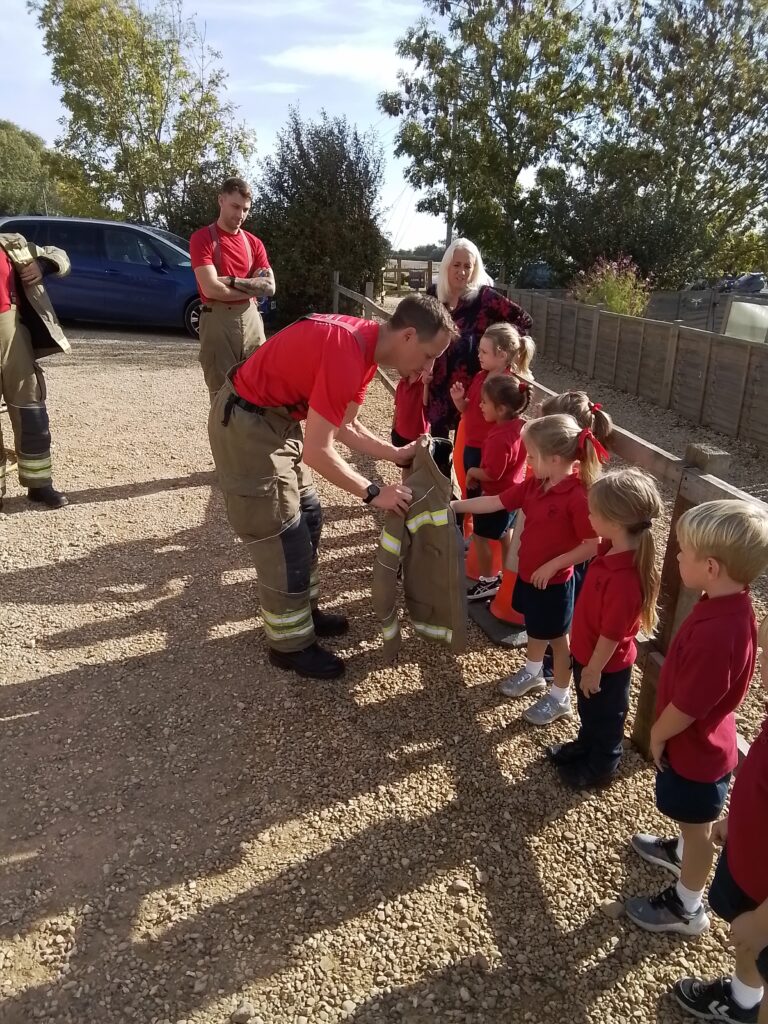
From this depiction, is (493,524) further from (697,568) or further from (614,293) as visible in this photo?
(614,293)

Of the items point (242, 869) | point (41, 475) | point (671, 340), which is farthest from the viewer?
point (671, 340)

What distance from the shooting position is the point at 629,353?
973 centimetres

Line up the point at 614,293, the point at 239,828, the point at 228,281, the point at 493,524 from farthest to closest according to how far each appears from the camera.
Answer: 1. the point at 614,293
2. the point at 228,281
3. the point at 493,524
4. the point at 239,828

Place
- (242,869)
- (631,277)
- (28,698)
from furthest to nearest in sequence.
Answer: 1. (631,277)
2. (28,698)
3. (242,869)

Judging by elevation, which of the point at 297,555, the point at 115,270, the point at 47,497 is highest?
the point at 115,270

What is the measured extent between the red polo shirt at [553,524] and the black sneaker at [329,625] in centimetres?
109

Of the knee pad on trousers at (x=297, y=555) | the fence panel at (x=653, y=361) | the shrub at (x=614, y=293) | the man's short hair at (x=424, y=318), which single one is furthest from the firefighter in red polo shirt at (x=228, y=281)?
the shrub at (x=614, y=293)

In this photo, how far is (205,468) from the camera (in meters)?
5.92

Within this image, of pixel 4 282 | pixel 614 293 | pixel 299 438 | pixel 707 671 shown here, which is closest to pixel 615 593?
pixel 707 671

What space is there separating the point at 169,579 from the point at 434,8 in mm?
20588

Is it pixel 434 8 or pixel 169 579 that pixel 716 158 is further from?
pixel 169 579

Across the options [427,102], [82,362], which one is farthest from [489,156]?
[82,362]

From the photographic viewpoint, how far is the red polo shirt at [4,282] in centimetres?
447

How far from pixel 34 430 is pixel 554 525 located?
145 inches
